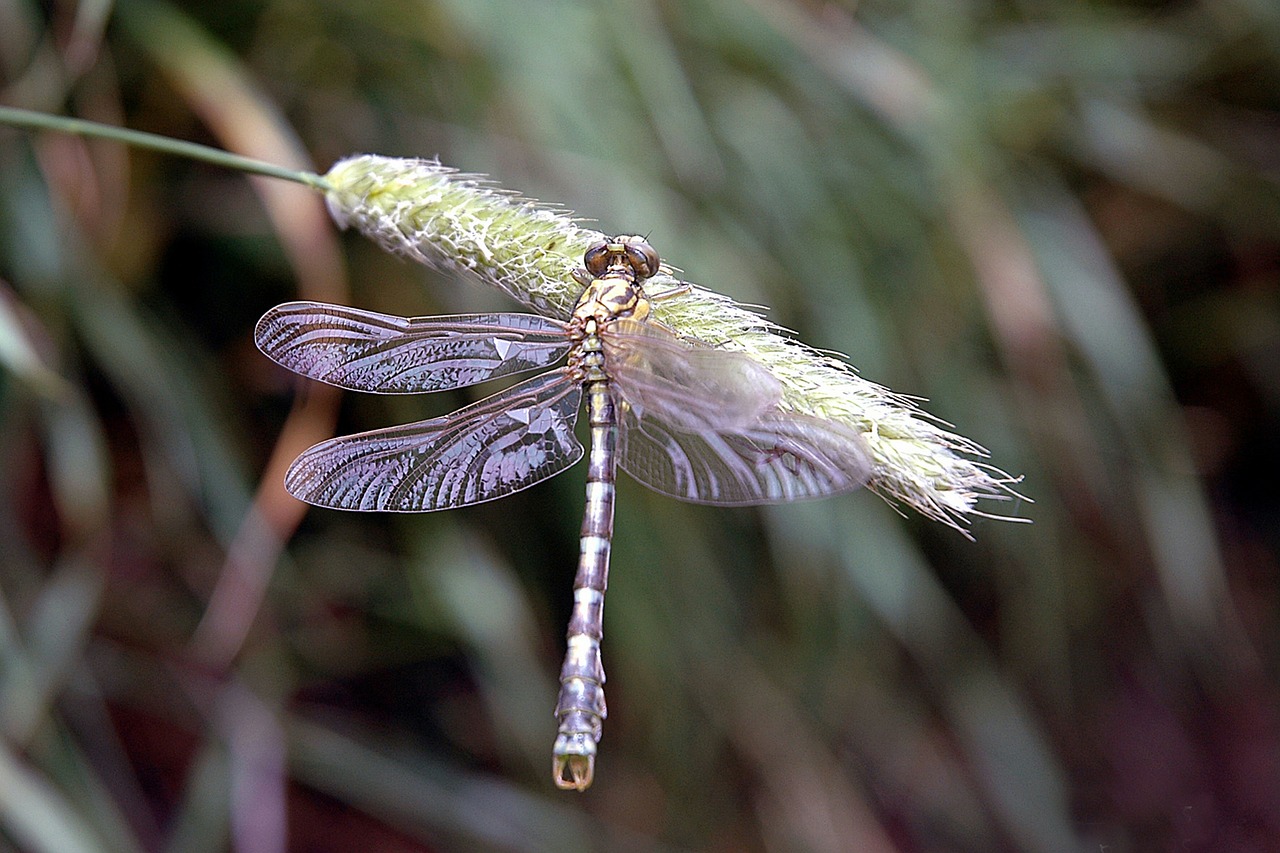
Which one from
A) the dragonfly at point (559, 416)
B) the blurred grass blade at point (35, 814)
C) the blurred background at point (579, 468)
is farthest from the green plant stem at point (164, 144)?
the blurred grass blade at point (35, 814)

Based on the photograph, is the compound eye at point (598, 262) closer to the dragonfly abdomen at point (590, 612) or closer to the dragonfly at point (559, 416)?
the dragonfly at point (559, 416)

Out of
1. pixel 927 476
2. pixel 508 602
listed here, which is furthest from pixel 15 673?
pixel 927 476

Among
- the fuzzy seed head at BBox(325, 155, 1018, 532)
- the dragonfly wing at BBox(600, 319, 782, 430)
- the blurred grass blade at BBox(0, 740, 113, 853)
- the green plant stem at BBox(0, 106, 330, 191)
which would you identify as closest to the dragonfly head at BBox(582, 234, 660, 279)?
the dragonfly wing at BBox(600, 319, 782, 430)

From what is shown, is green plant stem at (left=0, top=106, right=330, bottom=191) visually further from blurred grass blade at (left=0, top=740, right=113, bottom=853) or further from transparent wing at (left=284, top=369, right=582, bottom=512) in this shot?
blurred grass blade at (left=0, top=740, right=113, bottom=853)

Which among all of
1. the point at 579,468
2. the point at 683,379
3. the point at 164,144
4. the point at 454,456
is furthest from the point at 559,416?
the point at 579,468

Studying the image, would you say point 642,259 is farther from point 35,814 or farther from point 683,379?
point 35,814
